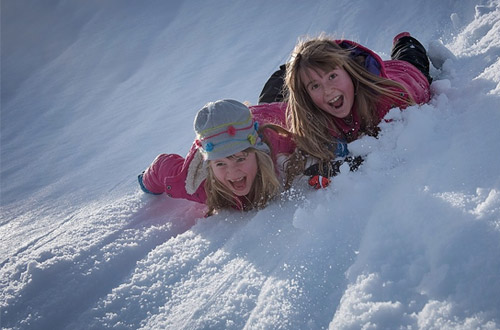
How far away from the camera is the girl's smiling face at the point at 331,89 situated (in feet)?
6.83

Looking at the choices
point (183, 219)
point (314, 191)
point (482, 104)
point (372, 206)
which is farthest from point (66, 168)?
point (482, 104)

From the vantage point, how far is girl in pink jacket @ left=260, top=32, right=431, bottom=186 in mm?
2074

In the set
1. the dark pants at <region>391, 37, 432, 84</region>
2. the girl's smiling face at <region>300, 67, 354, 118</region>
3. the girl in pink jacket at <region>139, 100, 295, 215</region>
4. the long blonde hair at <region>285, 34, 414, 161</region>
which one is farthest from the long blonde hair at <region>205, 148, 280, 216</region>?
the dark pants at <region>391, 37, 432, 84</region>

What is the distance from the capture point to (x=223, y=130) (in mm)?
1917

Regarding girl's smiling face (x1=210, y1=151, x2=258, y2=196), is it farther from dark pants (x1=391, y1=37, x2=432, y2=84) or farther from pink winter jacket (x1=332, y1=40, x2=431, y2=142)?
dark pants (x1=391, y1=37, x2=432, y2=84)

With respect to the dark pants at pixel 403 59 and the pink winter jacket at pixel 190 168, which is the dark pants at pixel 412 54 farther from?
the pink winter jacket at pixel 190 168

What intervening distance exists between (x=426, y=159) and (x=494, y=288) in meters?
0.72

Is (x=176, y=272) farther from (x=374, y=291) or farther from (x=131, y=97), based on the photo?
(x=131, y=97)

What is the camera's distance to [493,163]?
1350 mm

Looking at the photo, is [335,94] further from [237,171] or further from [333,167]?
[237,171]

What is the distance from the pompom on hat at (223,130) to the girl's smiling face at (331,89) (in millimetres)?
418

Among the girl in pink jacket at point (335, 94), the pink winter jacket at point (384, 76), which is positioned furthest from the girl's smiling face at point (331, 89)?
the pink winter jacket at point (384, 76)

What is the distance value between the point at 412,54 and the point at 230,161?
5.65 ft

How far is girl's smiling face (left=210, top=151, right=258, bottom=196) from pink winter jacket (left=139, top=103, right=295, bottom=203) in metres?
0.18
